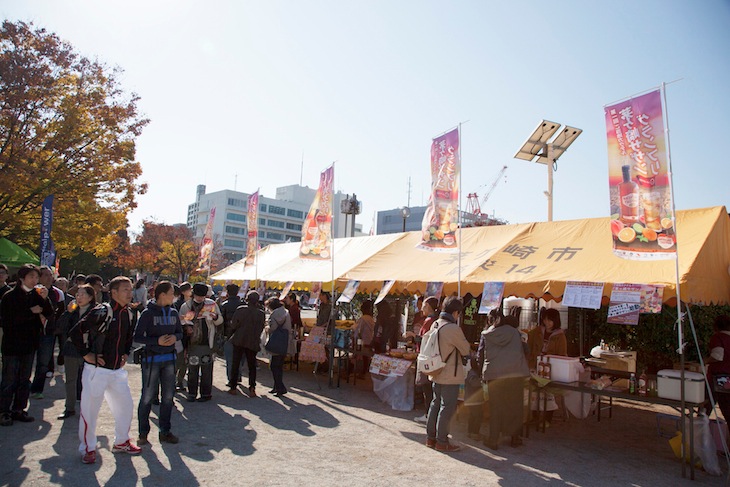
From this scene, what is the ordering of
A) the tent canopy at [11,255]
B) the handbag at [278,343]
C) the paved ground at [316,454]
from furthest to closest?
1. the tent canopy at [11,255]
2. the handbag at [278,343]
3. the paved ground at [316,454]

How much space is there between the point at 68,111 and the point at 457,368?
12.4m

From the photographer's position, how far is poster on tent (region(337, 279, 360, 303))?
29.0 ft

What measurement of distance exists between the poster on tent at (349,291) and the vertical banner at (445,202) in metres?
1.79

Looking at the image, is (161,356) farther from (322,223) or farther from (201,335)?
(322,223)

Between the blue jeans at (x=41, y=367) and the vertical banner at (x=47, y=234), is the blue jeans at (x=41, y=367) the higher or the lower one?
the lower one

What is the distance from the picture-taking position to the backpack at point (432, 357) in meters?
5.42

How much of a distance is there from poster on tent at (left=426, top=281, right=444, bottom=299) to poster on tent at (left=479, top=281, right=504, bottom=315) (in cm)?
93

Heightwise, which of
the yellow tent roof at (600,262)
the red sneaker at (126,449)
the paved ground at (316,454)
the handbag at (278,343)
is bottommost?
the paved ground at (316,454)

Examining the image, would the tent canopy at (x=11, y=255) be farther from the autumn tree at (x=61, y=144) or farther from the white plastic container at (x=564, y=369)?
the white plastic container at (x=564, y=369)

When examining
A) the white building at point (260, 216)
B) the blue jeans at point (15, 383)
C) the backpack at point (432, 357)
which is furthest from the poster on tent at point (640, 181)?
the white building at point (260, 216)

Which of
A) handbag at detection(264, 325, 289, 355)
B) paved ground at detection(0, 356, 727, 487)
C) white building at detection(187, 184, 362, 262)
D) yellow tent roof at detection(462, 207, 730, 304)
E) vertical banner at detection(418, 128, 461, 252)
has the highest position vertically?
white building at detection(187, 184, 362, 262)

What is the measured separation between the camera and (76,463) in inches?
172

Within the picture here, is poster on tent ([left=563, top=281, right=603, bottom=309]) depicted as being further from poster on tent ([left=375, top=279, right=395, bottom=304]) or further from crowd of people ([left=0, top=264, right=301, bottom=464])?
crowd of people ([left=0, top=264, right=301, bottom=464])

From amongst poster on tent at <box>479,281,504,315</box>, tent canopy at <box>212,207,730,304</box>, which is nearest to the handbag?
tent canopy at <box>212,207,730,304</box>
